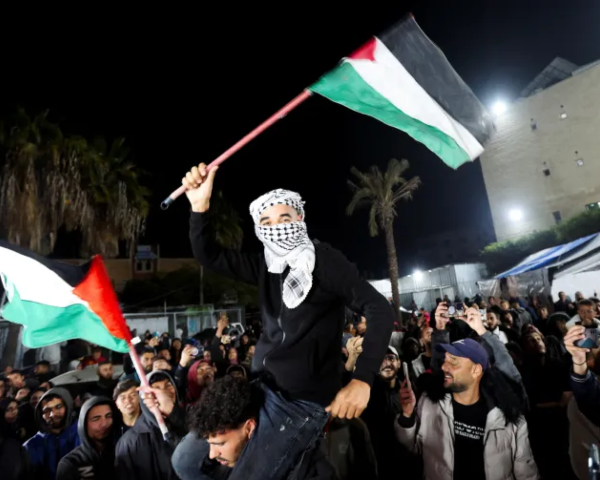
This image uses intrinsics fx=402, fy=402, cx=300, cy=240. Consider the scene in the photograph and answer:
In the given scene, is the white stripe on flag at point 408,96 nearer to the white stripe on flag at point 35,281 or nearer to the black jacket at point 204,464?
the black jacket at point 204,464

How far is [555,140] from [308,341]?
36293 mm

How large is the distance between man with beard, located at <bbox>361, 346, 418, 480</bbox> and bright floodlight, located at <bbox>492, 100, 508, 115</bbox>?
35.6m

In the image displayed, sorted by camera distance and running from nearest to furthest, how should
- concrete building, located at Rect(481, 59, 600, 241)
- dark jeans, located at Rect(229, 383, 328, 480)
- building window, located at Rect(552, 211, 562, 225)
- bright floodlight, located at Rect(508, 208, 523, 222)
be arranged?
1. dark jeans, located at Rect(229, 383, 328, 480)
2. concrete building, located at Rect(481, 59, 600, 241)
3. building window, located at Rect(552, 211, 562, 225)
4. bright floodlight, located at Rect(508, 208, 523, 222)

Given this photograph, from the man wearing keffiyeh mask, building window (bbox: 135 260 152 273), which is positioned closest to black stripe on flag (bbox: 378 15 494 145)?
the man wearing keffiyeh mask

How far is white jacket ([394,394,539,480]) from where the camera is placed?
10.7ft

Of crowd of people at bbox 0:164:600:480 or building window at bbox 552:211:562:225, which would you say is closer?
crowd of people at bbox 0:164:600:480

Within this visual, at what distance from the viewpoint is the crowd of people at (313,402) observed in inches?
70.7

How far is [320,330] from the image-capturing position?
A: 194cm

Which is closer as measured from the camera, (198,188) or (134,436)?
(198,188)

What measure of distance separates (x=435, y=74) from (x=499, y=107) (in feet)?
123

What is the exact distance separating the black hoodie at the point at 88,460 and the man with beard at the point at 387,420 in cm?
263

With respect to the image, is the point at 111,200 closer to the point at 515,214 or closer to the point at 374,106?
the point at 374,106

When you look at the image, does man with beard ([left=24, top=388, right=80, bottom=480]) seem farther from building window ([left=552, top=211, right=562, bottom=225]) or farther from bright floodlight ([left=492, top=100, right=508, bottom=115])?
bright floodlight ([left=492, top=100, right=508, bottom=115])

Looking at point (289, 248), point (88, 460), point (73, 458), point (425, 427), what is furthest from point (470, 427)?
point (73, 458)
